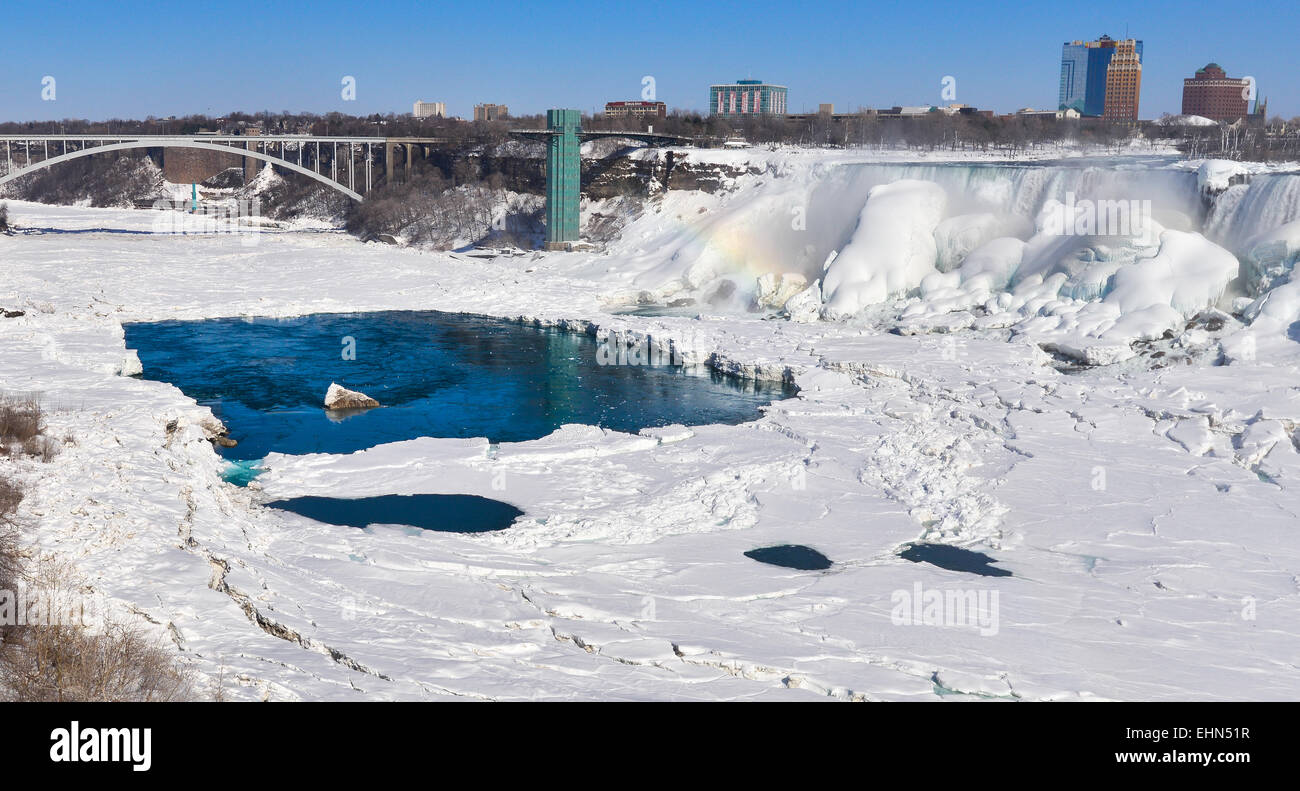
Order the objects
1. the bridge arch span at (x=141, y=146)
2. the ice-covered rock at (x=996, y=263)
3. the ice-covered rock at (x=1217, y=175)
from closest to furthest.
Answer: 1. the ice-covered rock at (x=1217, y=175)
2. the ice-covered rock at (x=996, y=263)
3. the bridge arch span at (x=141, y=146)

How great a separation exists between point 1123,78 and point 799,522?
380 feet

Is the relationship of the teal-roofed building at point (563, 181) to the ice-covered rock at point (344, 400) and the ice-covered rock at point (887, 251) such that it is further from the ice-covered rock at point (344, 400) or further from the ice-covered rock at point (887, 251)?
the ice-covered rock at point (344, 400)

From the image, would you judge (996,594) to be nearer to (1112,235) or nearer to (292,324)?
(1112,235)

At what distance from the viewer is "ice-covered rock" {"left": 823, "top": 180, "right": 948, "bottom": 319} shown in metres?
32.4

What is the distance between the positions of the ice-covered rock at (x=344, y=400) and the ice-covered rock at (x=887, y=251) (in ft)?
47.5

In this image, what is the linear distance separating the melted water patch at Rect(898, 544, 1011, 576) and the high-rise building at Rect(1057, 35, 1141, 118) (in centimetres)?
11350

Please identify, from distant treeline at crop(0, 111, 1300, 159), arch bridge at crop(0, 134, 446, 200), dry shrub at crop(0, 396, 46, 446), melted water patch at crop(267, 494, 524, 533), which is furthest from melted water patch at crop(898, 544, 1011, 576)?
arch bridge at crop(0, 134, 446, 200)

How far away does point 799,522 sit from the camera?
53.4 ft

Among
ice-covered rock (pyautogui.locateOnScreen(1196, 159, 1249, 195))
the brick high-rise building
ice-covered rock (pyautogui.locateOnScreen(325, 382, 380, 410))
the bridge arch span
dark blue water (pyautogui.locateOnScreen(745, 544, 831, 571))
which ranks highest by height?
the brick high-rise building

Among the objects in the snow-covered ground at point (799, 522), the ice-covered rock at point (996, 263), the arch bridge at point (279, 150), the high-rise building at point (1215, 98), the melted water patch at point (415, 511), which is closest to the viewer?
the snow-covered ground at point (799, 522)

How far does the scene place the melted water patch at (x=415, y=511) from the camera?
16.0m

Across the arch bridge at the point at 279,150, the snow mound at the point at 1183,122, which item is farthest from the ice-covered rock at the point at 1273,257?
the arch bridge at the point at 279,150

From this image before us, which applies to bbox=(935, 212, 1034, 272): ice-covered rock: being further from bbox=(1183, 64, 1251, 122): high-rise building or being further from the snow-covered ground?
bbox=(1183, 64, 1251, 122): high-rise building
